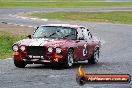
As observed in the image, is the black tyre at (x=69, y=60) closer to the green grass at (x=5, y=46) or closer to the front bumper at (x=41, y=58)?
the front bumper at (x=41, y=58)

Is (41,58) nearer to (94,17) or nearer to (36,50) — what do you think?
(36,50)

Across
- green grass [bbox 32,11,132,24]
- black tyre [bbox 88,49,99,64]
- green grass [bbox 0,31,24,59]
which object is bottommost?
green grass [bbox 32,11,132,24]

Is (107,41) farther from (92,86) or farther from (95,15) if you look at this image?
(95,15)

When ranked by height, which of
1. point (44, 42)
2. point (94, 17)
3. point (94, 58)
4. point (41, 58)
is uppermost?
point (44, 42)

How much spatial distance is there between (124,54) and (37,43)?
6.91 metres

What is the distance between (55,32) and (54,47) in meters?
1.34

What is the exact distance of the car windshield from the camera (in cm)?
1594

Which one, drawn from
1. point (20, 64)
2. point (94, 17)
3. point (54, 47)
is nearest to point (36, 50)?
point (54, 47)

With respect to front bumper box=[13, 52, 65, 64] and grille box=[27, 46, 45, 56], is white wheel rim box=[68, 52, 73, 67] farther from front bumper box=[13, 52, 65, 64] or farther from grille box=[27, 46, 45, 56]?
grille box=[27, 46, 45, 56]

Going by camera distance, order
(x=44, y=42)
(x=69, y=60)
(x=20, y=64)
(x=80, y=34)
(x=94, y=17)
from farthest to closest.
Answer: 1. (x=94, y=17)
2. (x=80, y=34)
3. (x=69, y=60)
4. (x=20, y=64)
5. (x=44, y=42)

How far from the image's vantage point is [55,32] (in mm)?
16031

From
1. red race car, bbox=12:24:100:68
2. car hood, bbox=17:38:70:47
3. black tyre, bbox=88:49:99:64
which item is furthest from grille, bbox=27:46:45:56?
black tyre, bbox=88:49:99:64

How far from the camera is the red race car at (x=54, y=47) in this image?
Answer: 580 inches

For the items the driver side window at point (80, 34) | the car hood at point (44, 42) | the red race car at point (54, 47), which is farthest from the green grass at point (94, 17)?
the car hood at point (44, 42)
